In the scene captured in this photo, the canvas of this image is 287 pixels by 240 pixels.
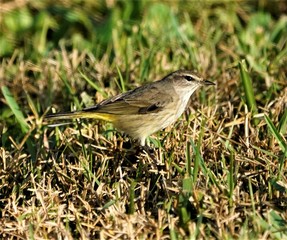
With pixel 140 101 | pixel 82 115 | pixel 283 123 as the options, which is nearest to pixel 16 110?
pixel 82 115

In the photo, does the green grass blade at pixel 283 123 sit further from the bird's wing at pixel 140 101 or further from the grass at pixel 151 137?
the bird's wing at pixel 140 101

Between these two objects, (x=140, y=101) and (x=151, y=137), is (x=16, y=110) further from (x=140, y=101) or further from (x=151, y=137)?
(x=151, y=137)

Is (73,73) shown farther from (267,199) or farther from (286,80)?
(267,199)

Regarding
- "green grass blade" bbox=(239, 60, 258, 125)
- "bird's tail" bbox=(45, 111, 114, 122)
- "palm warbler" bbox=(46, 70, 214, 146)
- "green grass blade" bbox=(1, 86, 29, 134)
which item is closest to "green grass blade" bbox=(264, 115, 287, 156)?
"green grass blade" bbox=(239, 60, 258, 125)

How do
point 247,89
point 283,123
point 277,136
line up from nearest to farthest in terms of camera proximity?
point 277,136 → point 283,123 → point 247,89

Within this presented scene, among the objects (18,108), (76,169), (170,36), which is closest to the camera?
(76,169)

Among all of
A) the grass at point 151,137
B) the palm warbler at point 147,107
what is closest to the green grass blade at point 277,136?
the grass at point 151,137

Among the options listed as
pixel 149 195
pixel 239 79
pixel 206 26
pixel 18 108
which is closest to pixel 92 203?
pixel 149 195
